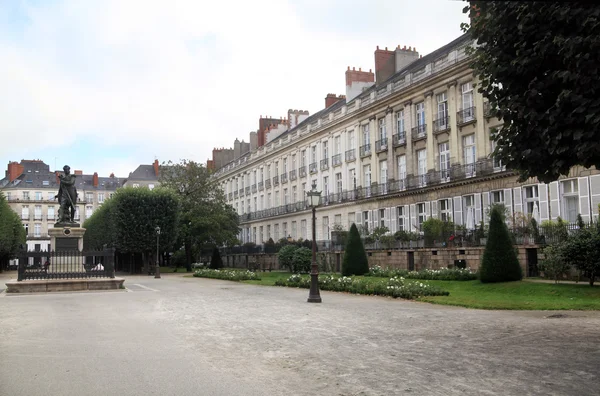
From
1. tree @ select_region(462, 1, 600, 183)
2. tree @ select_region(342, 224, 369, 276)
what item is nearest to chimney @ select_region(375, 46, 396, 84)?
tree @ select_region(342, 224, 369, 276)

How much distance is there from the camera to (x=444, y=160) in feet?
119

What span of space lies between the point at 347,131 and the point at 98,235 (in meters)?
30.8

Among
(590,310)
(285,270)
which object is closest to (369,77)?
(285,270)

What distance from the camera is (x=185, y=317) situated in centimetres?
1356

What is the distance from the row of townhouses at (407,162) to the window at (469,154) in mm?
61

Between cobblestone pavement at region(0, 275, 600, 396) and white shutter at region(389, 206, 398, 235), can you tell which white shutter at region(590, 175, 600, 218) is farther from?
white shutter at region(389, 206, 398, 235)

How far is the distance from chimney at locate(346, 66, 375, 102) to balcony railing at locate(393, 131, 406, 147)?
10807mm

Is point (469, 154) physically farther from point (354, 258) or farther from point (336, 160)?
point (336, 160)

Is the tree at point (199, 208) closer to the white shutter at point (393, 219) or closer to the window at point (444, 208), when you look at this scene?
the white shutter at point (393, 219)

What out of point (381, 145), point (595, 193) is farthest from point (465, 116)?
point (595, 193)

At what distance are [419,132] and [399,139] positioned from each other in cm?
246

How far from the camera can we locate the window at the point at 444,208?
35191 millimetres

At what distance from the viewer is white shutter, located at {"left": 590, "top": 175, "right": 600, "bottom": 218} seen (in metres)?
25.6

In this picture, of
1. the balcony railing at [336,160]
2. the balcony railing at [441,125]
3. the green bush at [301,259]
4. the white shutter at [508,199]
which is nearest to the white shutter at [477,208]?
the white shutter at [508,199]
